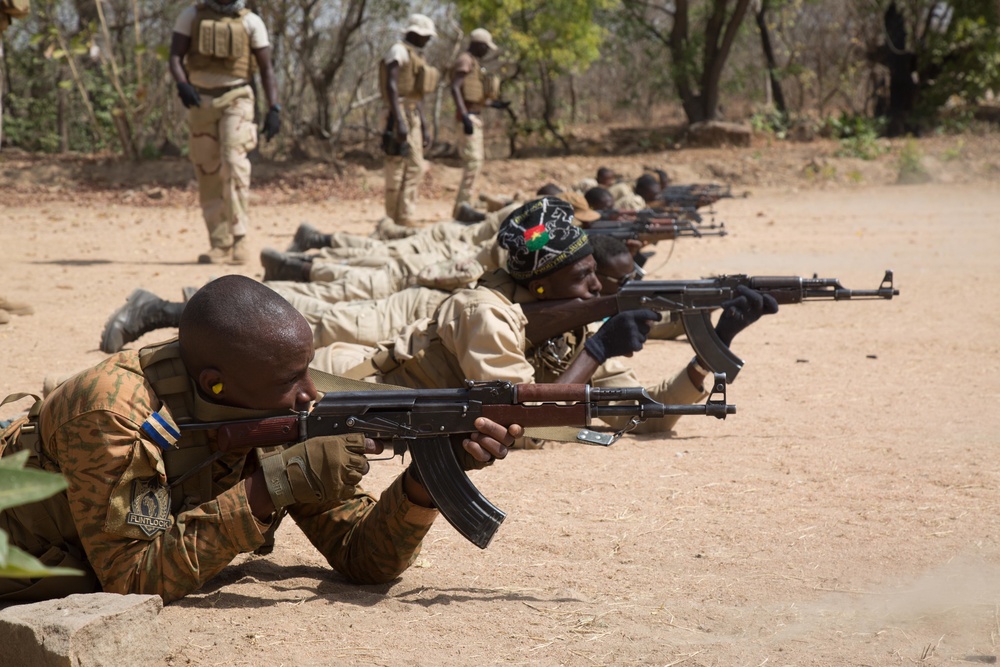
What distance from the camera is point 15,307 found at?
7.35 metres

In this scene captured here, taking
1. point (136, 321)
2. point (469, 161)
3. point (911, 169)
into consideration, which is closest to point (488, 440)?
point (136, 321)

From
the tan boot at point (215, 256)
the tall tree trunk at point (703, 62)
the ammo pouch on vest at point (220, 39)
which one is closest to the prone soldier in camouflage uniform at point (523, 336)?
the ammo pouch on vest at point (220, 39)

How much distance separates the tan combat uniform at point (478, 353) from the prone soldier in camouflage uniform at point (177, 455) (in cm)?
137

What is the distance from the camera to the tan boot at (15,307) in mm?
7277

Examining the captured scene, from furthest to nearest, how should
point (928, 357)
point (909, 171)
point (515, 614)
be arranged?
point (909, 171) < point (928, 357) < point (515, 614)

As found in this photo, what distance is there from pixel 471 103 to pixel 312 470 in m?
10.8

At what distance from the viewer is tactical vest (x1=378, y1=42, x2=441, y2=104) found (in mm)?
11531

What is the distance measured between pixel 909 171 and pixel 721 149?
11.8ft

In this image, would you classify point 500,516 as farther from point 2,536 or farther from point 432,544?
point 2,536

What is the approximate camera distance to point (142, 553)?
2.73 metres

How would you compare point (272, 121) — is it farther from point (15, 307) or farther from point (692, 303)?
point (692, 303)

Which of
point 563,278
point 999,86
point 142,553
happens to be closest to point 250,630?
point 142,553

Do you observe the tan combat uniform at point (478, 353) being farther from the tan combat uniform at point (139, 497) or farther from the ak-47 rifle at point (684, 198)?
the ak-47 rifle at point (684, 198)

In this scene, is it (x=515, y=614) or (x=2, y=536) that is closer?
(x=2, y=536)
